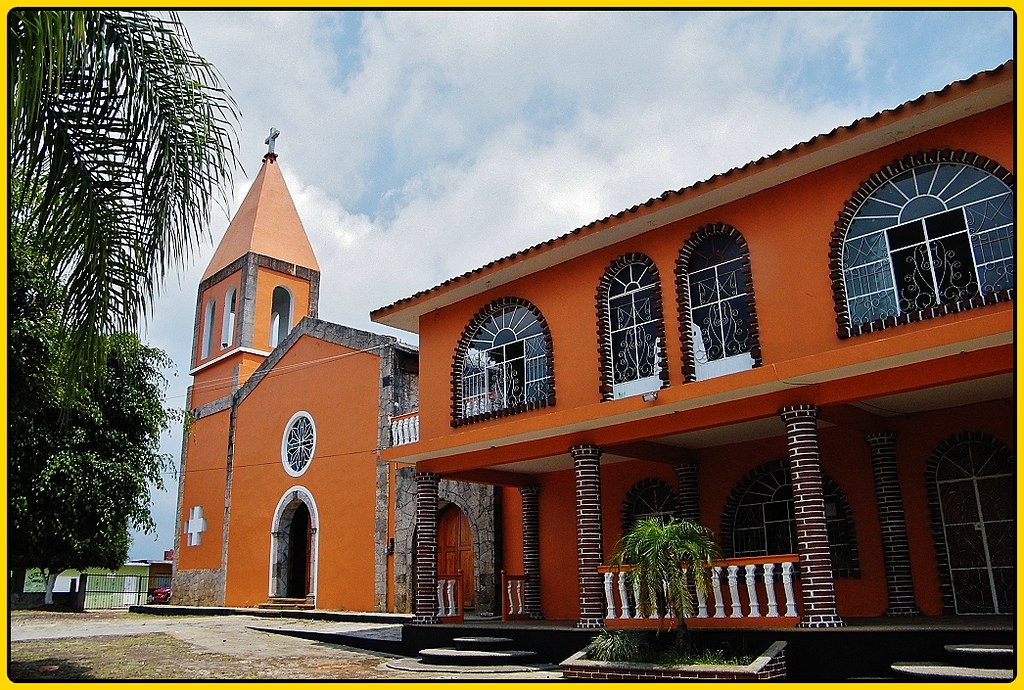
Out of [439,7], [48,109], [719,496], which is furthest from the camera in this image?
[719,496]

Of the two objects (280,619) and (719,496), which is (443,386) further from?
(280,619)

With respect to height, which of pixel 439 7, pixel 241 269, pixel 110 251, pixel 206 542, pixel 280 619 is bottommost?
pixel 280 619

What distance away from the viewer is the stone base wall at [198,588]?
64.6 ft

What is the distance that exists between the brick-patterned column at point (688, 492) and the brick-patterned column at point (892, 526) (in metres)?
2.43

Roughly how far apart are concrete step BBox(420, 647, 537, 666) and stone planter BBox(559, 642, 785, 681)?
4.88 feet

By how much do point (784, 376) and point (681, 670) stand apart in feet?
9.90

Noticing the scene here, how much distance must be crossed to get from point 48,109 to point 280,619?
43.1 ft

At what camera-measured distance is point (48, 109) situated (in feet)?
18.7

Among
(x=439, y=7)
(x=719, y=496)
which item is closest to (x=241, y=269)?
(x=719, y=496)

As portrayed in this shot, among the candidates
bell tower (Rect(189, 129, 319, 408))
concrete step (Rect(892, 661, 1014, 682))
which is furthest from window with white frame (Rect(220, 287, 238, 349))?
concrete step (Rect(892, 661, 1014, 682))

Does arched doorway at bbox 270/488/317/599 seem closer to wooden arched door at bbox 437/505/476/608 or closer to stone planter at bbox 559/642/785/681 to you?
wooden arched door at bbox 437/505/476/608

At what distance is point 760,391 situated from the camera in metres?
8.69

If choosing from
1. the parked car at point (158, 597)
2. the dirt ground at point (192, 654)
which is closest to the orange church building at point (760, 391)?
the dirt ground at point (192, 654)

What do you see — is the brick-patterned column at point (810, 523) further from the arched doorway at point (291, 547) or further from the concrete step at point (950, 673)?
the arched doorway at point (291, 547)
